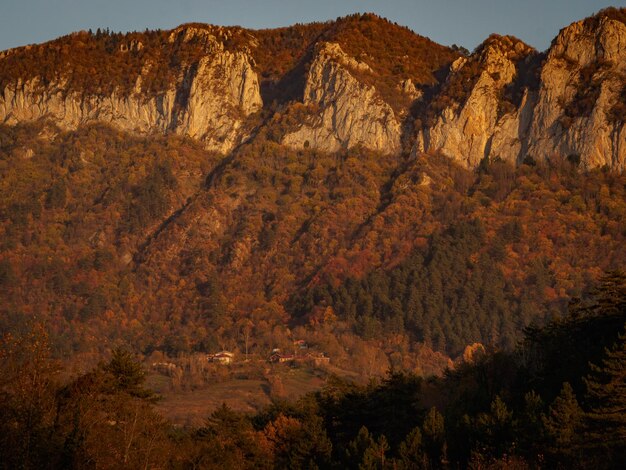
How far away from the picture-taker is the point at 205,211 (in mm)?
159625

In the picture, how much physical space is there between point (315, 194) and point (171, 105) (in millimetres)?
37524

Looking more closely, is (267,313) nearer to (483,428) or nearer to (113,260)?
(113,260)

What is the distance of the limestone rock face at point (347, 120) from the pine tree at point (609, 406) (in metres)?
123

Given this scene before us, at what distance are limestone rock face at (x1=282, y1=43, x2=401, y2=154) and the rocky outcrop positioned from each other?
7396mm

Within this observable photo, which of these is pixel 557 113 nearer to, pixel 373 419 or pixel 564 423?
pixel 373 419

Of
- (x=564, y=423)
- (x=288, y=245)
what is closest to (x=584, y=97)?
(x=288, y=245)

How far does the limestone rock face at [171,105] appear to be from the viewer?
184 m

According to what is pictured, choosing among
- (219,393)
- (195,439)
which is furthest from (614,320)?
(219,393)

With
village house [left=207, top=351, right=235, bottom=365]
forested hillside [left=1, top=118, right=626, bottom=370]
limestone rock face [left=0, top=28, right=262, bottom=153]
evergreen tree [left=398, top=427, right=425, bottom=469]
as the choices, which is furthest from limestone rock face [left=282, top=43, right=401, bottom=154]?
evergreen tree [left=398, top=427, right=425, bottom=469]

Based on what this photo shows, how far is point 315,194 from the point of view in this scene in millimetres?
165250

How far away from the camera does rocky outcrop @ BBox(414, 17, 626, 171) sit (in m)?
152

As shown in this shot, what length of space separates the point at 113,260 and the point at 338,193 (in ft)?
120

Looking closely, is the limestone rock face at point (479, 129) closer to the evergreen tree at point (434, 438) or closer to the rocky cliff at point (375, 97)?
the rocky cliff at point (375, 97)

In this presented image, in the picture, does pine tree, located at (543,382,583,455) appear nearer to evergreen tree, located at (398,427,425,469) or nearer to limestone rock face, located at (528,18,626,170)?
evergreen tree, located at (398,427,425,469)
